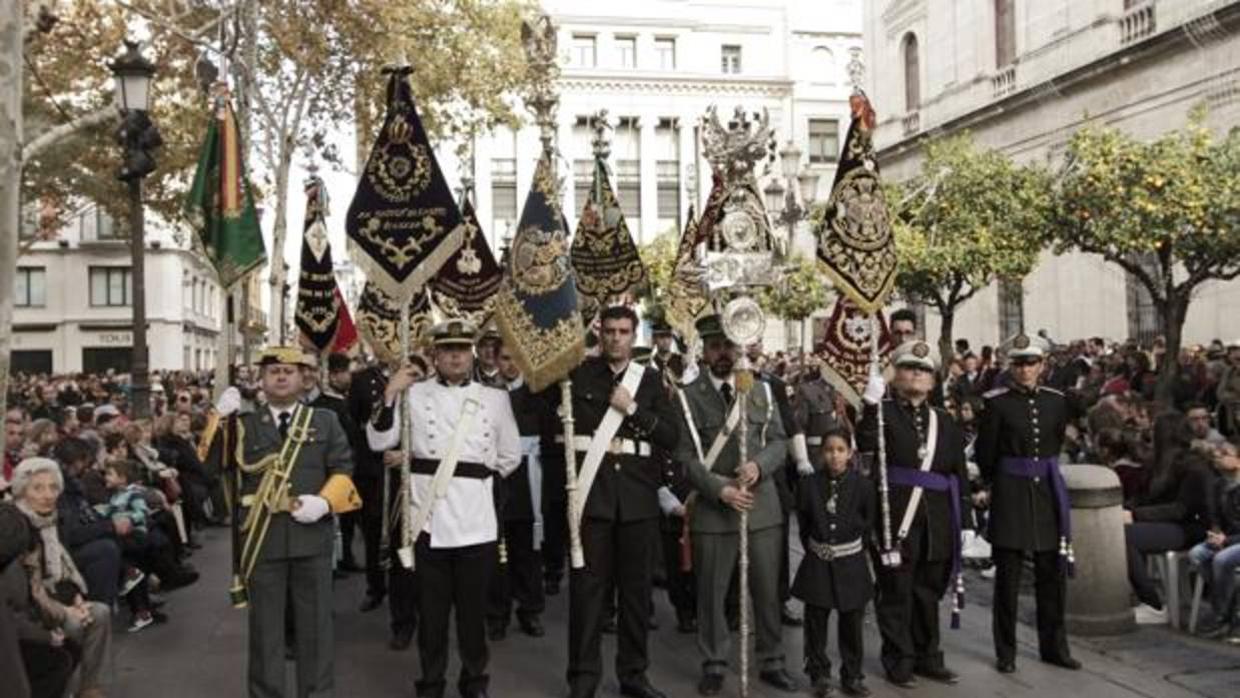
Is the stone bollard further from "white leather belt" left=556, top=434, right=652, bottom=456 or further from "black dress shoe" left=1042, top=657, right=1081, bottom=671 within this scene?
"white leather belt" left=556, top=434, right=652, bottom=456

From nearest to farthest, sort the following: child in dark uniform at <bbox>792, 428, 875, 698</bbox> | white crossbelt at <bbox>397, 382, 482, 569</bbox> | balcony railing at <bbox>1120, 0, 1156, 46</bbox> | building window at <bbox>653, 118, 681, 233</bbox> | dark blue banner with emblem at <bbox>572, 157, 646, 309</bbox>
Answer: white crossbelt at <bbox>397, 382, 482, 569</bbox>
child in dark uniform at <bbox>792, 428, 875, 698</bbox>
dark blue banner with emblem at <bbox>572, 157, 646, 309</bbox>
balcony railing at <bbox>1120, 0, 1156, 46</bbox>
building window at <bbox>653, 118, 681, 233</bbox>

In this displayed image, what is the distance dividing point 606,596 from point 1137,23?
22018mm

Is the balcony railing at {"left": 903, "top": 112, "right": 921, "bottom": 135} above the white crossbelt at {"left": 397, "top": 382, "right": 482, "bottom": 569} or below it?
above

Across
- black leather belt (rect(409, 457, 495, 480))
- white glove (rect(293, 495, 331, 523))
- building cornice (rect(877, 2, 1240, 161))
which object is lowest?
white glove (rect(293, 495, 331, 523))

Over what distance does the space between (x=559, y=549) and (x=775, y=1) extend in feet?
195

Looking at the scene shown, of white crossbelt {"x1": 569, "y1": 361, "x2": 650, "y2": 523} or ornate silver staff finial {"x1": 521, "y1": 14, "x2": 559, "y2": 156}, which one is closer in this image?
white crossbelt {"x1": 569, "y1": 361, "x2": 650, "y2": 523}

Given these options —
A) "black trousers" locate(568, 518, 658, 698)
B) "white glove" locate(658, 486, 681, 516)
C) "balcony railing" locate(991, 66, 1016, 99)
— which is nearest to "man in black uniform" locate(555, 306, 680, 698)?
"black trousers" locate(568, 518, 658, 698)

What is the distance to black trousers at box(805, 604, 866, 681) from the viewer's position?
677 cm

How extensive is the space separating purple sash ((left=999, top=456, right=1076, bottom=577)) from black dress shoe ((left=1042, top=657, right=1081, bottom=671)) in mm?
548

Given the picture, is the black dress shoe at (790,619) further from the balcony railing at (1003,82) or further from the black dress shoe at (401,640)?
the balcony railing at (1003,82)

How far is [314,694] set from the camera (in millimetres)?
6562

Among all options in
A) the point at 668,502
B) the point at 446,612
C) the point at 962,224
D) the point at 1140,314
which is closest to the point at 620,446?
the point at 446,612

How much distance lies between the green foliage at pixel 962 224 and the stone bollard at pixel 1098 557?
10.6 metres

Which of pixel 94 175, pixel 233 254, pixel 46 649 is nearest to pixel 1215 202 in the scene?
pixel 233 254
